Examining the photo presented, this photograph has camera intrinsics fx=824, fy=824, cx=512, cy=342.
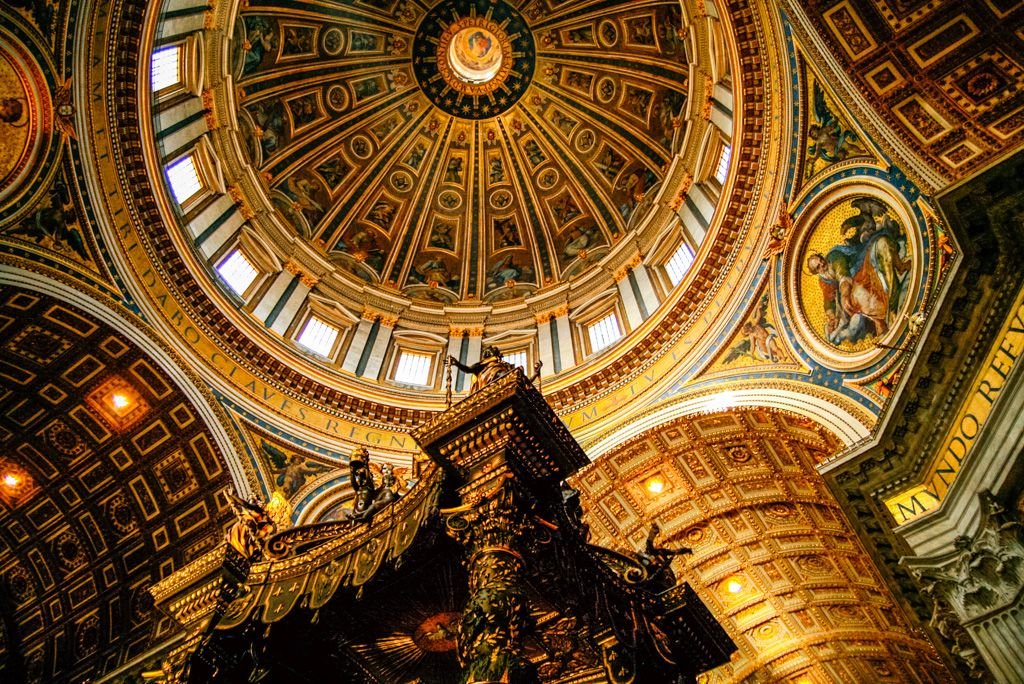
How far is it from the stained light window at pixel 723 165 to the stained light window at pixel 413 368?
8033mm

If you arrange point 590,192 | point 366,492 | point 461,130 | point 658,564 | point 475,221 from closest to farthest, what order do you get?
point 658,564
point 366,492
point 590,192
point 475,221
point 461,130

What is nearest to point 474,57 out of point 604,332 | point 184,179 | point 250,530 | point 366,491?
point 604,332

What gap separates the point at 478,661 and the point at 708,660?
3.44 m

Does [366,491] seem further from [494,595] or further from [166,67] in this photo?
[166,67]

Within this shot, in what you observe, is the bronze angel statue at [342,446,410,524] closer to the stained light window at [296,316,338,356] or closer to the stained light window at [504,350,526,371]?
the stained light window at [296,316,338,356]

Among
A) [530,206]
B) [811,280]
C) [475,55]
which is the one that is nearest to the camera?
[811,280]

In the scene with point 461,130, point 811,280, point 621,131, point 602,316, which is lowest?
point 811,280

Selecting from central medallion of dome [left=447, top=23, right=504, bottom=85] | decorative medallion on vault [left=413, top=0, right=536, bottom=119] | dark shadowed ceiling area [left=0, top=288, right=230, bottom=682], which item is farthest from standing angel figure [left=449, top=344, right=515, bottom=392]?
central medallion of dome [left=447, top=23, right=504, bottom=85]

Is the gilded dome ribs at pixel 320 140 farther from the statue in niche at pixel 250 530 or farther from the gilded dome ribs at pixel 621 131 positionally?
the statue in niche at pixel 250 530

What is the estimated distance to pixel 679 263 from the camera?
18.4 m

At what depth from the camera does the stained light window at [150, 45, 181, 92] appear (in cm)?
1655

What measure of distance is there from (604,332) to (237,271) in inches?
333

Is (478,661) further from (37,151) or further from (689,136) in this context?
(689,136)

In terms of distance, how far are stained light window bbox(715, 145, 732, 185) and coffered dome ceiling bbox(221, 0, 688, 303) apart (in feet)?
8.15
